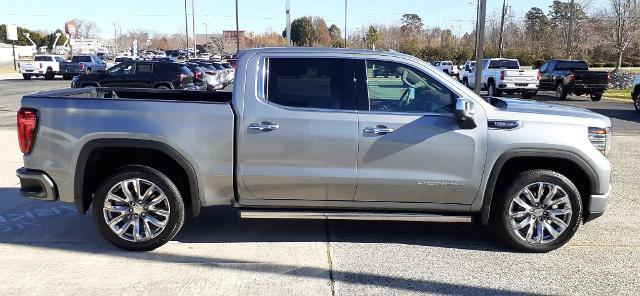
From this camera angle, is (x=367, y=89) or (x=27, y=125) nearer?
(x=27, y=125)

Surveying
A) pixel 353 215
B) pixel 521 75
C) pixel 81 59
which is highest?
pixel 81 59

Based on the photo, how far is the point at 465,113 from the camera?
4.68m

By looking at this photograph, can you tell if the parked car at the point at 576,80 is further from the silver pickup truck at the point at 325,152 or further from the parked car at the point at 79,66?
the parked car at the point at 79,66

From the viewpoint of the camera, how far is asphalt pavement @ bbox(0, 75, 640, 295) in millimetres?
4273

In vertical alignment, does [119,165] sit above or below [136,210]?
above

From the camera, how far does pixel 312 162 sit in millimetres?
4887

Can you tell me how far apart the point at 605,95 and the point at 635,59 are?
31.1 m

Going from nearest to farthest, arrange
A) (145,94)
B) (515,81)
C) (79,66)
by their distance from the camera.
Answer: (145,94) → (515,81) → (79,66)

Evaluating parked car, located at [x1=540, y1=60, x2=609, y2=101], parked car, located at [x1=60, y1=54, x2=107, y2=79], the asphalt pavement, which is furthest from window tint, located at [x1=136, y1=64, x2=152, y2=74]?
parked car, located at [x1=60, y1=54, x2=107, y2=79]

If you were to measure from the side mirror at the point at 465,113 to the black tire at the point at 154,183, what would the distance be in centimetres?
253

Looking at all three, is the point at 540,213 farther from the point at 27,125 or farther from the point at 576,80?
the point at 576,80

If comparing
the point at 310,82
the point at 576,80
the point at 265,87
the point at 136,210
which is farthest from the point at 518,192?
the point at 576,80

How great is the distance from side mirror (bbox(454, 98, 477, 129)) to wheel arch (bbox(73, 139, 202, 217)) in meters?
2.32

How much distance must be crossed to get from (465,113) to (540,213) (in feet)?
4.01
